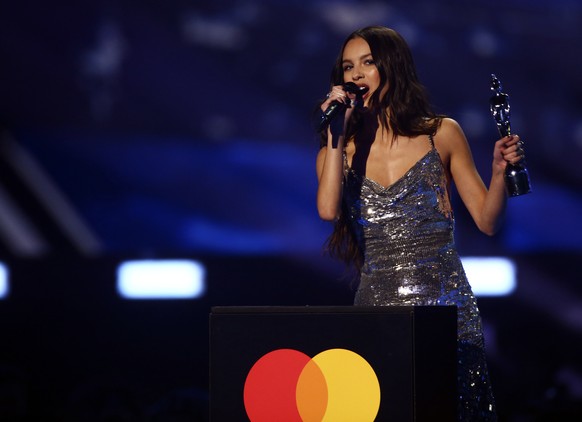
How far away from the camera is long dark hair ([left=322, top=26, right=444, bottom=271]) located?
2441 mm

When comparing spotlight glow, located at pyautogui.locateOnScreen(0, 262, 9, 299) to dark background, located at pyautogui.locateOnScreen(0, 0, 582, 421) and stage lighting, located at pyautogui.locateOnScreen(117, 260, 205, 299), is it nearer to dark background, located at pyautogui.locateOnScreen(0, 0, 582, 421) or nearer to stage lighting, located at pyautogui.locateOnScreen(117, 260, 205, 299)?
dark background, located at pyautogui.locateOnScreen(0, 0, 582, 421)

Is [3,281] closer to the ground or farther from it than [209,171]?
closer to the ground

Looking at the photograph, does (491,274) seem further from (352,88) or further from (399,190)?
(352,88)

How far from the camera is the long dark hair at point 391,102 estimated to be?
2.44 meters

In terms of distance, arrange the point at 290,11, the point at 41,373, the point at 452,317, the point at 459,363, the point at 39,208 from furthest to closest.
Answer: the point at 290,11, the point at 39,208, the point at 41,373, the point at 459,363, the point at 452,317

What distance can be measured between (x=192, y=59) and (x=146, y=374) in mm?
1791

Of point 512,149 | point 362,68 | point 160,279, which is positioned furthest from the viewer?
point 160,279

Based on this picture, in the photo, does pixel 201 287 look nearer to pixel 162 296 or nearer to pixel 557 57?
pixel 162 296

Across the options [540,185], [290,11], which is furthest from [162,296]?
[540,185]

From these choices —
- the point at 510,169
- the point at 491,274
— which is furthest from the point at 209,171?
the point at 510,169

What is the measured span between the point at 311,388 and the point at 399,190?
689mm

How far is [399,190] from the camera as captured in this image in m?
2.38

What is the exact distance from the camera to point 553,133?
5.32 meters

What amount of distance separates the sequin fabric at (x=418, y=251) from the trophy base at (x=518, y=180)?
25 cm
